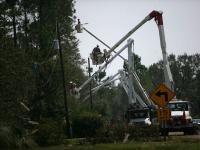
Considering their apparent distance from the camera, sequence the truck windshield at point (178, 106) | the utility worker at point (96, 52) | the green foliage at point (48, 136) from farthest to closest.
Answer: the utility worker at point (96, 52), the truck windshield at point (178, 106), the green foliage at point (48, 136)

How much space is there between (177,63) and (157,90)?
110373mm

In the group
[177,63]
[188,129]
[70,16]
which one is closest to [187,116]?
[188,129]

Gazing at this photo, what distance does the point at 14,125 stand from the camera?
35.1 metres

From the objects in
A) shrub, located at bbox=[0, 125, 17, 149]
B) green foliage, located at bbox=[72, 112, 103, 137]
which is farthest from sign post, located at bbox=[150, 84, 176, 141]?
green foliage, located at bbox=[72, 112, 103, 137]

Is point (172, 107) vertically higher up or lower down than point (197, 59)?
lower down

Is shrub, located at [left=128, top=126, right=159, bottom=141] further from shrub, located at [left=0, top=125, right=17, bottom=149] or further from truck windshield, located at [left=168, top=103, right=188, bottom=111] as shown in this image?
shrub, located at [left=0, top=125, right=17, bottom=149]

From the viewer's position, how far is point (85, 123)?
47500mm

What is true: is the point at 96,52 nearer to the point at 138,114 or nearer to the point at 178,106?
the point at 138,114

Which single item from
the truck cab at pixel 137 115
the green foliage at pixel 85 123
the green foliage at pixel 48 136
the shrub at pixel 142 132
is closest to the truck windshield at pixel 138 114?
the truck cab at pixel 137 115

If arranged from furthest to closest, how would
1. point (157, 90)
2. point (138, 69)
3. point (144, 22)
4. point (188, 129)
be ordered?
1. point (138, 69)
2. point (144, 22)
3. point (188, 129)
4. point (157, 90)

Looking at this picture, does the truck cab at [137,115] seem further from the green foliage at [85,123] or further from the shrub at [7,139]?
the shrub at [7,139]

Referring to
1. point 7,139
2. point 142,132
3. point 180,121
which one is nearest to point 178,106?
point 180,121

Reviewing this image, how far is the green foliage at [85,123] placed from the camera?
46781 mm

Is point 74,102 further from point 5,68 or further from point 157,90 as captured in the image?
point 157,90
